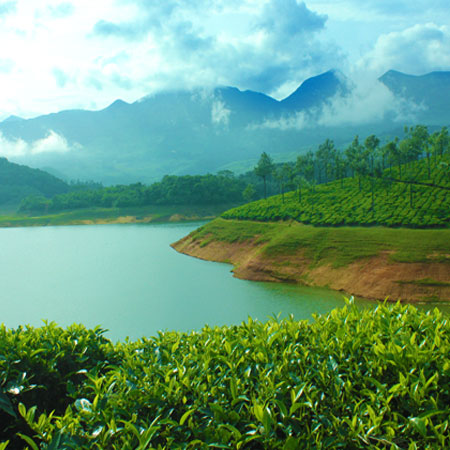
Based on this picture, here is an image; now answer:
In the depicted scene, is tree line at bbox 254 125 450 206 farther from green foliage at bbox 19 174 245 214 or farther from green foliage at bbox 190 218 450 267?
green foliage at bbox 19 174 245 214

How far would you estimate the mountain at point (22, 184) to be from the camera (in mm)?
145125

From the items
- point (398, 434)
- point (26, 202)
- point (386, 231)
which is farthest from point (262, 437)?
point (26, 202)

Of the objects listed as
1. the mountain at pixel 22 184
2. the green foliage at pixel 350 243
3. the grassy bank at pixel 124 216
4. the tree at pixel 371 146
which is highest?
the mountain at pixel 22 184

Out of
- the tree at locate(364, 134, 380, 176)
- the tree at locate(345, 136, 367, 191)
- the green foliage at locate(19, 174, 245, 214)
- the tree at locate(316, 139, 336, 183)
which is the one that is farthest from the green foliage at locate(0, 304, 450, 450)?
the green foliage at locate(19, 174, 245, 214)

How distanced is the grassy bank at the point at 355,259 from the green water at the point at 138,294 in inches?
70.8

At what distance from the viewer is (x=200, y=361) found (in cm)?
601

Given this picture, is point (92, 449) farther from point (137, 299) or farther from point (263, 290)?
point (263, 290)

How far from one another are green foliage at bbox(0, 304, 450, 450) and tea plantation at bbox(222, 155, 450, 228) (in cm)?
3333

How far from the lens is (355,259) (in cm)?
3291

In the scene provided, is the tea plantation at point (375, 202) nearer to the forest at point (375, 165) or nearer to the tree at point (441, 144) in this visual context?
the forest at point (375, 165)

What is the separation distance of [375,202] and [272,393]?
41.8 meters

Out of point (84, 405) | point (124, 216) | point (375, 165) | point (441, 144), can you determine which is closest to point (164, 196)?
point (124, 216)

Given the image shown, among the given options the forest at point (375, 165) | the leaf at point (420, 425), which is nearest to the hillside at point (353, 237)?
the forest at point (375, 165)

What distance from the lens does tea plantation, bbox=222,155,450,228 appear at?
1517 inches
